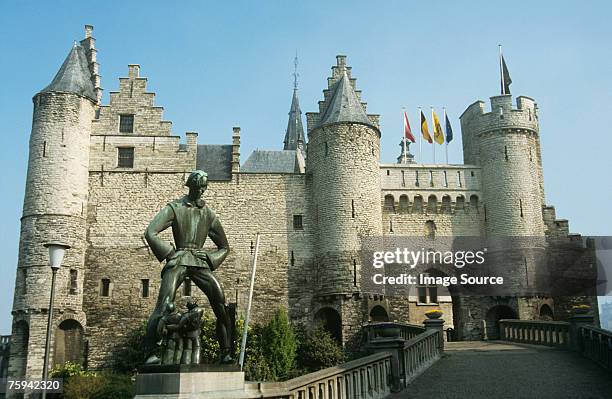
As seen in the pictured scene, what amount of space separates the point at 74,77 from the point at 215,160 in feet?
25.2

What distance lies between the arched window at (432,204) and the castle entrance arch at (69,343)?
669 inches

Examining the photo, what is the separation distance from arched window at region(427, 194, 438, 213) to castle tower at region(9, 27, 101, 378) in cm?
1623

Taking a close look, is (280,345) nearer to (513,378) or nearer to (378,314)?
(378,314)

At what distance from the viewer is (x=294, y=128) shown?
67.2m

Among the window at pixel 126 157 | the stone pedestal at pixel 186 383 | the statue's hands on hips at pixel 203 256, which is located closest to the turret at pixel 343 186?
the window at pixel 126 157

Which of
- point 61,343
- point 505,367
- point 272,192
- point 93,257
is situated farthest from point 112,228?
point 505,367

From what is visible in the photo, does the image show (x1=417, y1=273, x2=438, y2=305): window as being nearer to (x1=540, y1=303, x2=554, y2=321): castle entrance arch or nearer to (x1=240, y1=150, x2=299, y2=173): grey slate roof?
(x1=540, y1=303, x2=554, y2=321): castle entrance arch

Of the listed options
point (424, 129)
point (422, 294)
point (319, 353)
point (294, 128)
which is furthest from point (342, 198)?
point (294, 128)

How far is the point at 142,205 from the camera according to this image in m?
31.8

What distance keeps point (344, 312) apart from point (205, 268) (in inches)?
877

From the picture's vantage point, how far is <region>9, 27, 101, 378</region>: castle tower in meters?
28.2

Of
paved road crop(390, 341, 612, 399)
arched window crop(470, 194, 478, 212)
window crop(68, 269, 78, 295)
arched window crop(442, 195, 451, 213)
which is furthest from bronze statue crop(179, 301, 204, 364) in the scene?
arched window crop(470, 194, 478, 212)

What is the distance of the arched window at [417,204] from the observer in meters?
33.0

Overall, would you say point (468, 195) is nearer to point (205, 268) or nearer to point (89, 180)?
point (89, 180)
